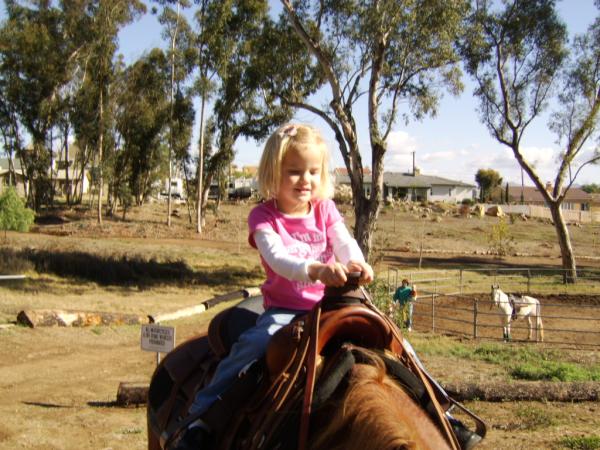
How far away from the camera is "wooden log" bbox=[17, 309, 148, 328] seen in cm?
1298

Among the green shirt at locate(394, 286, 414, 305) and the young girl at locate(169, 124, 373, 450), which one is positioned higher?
the young girl at locate(169, 124, 373, 450)

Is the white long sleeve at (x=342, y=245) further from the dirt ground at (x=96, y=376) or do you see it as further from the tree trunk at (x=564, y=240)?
the tree trunk at (x=564, y=240)

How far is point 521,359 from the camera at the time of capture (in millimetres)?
10406

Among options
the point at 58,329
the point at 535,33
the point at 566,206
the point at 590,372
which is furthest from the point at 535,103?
the point at 566,206

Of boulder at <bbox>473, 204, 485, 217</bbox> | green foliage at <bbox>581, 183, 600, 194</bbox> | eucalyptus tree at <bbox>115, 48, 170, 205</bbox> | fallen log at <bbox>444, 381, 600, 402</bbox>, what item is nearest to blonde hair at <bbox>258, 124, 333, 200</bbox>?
fallen log at <bbox>444, 381, 600, 402</bbox>

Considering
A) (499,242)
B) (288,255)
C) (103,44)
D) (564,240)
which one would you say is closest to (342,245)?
(288,255)

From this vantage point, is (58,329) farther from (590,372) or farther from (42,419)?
(590,372)

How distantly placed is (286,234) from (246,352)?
0.49 metres

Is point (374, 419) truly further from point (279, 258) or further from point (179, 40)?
point (179, 40)

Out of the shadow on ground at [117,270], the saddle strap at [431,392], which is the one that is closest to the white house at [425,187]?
the shadow on ground at [117,270]

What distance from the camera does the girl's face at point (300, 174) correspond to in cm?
245

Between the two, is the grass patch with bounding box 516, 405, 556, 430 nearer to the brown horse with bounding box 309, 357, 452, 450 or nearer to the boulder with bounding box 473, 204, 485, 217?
the brown horse with bounding box 309, 357, 452, 450

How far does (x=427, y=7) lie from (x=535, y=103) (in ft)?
36.0

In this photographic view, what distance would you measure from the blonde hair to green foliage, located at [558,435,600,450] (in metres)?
3.69
